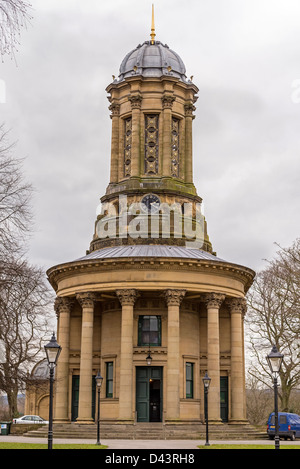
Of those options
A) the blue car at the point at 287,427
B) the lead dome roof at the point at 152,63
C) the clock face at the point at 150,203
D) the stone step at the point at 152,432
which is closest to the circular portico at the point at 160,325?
the stone step at the point at 152,432

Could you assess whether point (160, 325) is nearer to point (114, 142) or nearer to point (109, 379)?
point (109, 379)

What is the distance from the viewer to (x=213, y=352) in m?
48.6

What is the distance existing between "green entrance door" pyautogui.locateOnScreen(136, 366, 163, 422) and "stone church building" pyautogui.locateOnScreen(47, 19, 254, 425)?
70 mm

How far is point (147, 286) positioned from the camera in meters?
48.2

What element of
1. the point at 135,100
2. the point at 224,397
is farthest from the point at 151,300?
the point at 135,100

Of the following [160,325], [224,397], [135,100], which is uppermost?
[135,100]

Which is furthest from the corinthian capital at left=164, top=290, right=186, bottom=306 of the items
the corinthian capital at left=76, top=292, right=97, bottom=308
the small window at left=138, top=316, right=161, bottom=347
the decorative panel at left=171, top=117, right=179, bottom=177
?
the decorative panel at left=171, top=117, right=179, bottom=177

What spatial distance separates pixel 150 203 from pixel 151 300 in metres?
8.82

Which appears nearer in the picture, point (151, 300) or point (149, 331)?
point (149, 331)

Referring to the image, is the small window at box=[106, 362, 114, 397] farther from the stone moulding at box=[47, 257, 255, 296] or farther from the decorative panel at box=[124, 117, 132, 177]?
the decorative panel at box=[124, 117, 132, 177]

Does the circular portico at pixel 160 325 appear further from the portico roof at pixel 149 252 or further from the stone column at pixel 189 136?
the stone column at pixel 189 136

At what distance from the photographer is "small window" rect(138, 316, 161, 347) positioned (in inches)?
1960
